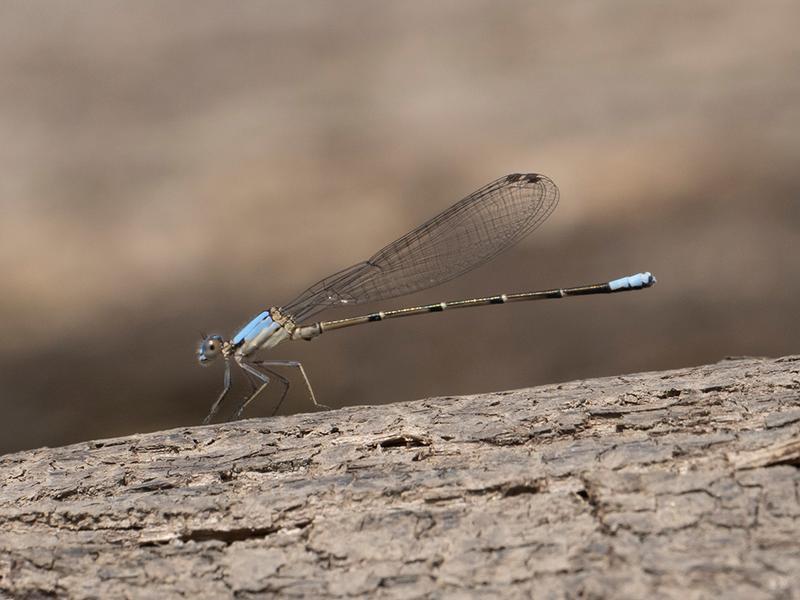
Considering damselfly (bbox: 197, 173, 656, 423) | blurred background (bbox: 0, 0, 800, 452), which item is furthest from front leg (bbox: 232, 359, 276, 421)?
blurred background (bbox: 0, 0, 800, 452)

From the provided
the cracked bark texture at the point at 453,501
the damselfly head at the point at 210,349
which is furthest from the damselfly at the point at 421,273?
the cracked bark texture at the point at 453,501

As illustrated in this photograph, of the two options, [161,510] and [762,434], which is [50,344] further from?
[762,434]

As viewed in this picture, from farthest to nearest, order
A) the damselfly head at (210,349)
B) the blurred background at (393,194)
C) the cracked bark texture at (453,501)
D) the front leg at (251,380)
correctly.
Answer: the blurred background at (393,194), the damselfly head at (210,349), the front leg at (251,380), the cracked bark texture at (453,501)

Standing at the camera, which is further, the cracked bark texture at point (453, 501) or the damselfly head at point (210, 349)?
the damselfly head at point (210, 349)

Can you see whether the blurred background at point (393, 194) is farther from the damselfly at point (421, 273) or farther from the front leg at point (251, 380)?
the front leg at point (251, 380)

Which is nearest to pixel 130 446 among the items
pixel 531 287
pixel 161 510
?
pixel 161 510

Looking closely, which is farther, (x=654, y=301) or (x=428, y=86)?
(x=428, y=86)
